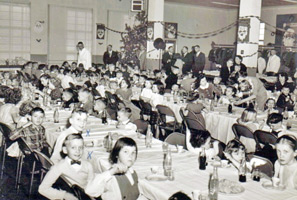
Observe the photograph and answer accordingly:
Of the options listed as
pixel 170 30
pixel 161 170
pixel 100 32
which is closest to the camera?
pixel 161 170

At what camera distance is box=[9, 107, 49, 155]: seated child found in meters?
4.32

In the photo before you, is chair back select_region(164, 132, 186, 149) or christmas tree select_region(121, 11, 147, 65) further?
christmas tree select_region(121, 11, 147, 65)

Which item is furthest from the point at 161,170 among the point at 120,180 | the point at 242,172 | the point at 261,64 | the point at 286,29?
the point at 286,29

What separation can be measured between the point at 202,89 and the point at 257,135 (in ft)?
10.1

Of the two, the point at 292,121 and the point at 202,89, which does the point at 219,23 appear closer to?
the point at 202,89

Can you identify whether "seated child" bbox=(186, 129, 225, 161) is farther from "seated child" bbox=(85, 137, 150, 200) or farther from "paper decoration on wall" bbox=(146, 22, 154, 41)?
"paper decoration on wall" bbox=(146, 22, 154, 41)

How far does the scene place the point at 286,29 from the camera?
702 inches

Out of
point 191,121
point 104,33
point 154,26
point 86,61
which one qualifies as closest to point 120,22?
point 104,33

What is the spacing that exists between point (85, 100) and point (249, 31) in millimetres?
6277

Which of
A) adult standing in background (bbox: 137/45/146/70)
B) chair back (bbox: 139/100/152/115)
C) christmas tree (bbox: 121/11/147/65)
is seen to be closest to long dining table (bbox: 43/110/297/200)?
chair back (bbox: 139/100/152/115)

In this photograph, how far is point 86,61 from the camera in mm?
12398

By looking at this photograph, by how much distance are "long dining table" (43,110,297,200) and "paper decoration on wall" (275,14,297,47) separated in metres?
14.3

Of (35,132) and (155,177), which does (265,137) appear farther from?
(35,132)

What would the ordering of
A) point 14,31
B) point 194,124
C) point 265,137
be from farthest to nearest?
point 14,31, point 194,124, point 265,137
